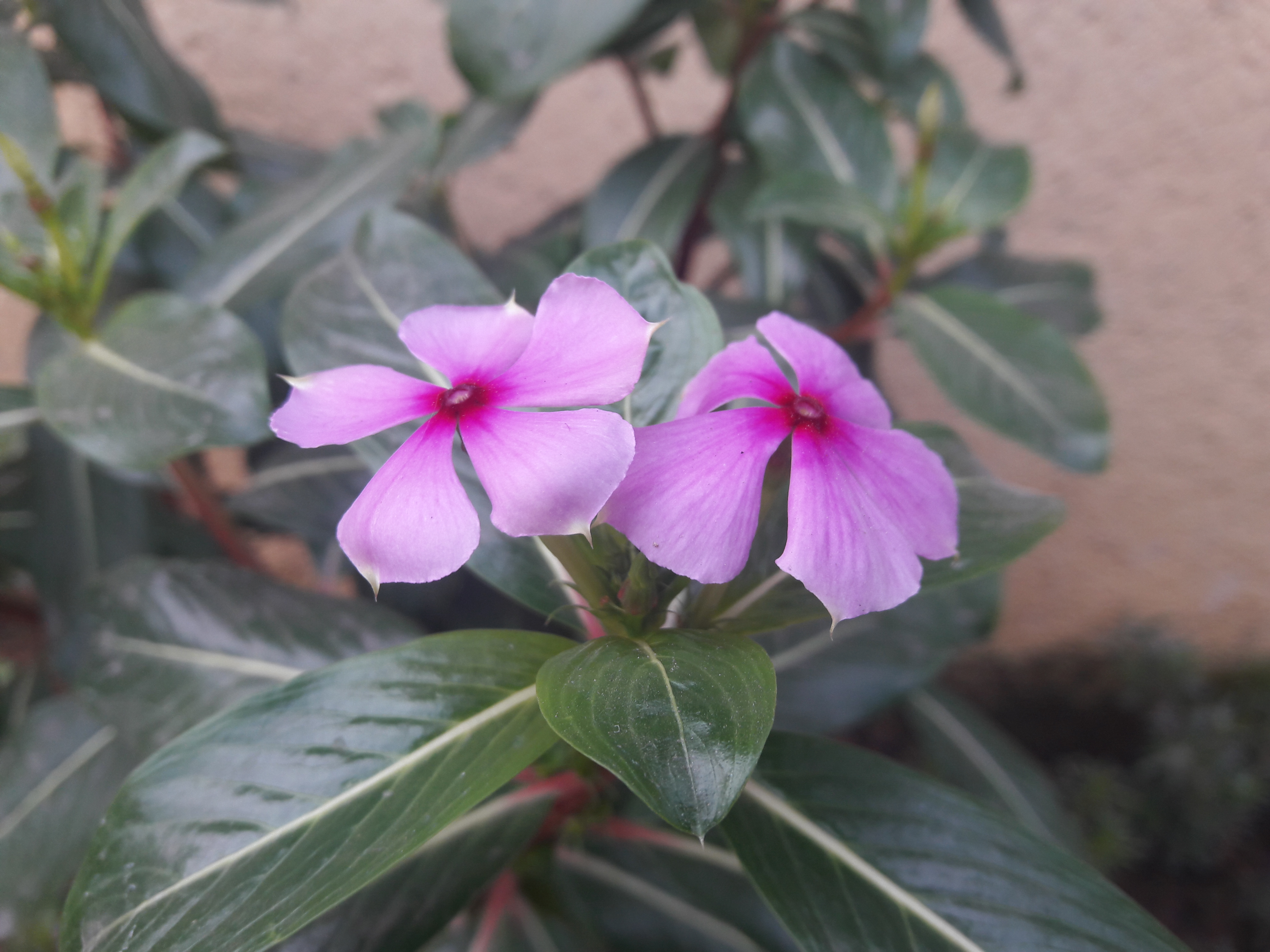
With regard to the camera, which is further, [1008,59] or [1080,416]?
[1008,59]

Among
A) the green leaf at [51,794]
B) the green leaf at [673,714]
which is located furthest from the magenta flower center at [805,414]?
the green leaf at [51,794]

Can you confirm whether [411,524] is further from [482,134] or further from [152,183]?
[482,134]

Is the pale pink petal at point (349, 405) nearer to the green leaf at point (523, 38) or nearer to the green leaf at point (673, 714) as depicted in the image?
the green leaf at point (673, 714)

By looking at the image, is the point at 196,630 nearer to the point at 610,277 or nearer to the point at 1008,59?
the point at 610,277

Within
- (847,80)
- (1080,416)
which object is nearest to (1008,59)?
(847,80)

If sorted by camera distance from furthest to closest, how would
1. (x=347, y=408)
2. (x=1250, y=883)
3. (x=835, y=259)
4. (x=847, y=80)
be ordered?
(x=1250, y=883) < (x=835, y=259) < (x=847, y=80) < (x=347, y=408)

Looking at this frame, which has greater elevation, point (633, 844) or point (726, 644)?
point (726, 644)

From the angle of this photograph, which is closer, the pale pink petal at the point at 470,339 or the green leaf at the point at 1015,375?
the pale pink petal at the point at 470,339

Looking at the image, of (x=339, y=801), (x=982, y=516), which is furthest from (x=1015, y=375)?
(x=339, y=801)
